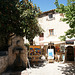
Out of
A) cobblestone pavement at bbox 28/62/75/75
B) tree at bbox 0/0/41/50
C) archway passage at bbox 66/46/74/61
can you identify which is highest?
tree at bbox 0/0/41/50

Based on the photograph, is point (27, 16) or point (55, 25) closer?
point (27, 16)

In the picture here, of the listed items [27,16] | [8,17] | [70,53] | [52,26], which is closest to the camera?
[8,17]

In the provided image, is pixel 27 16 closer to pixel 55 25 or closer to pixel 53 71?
pixel 53 71

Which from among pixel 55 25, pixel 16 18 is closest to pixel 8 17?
pixel 16 18

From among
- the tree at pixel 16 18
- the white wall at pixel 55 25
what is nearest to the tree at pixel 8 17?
the tree at pixel 16 18

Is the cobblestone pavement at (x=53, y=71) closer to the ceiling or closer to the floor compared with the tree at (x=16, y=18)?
closer to the floor

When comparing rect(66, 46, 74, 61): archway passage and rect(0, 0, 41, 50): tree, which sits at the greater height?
rect(0, 0, 41, 50): tree

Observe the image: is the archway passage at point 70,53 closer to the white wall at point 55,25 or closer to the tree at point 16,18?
the white wall at point 55,25

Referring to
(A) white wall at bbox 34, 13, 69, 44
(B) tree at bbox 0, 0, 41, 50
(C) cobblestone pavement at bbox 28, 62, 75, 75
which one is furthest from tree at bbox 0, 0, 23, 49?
(A) white wall at bbox 34, 13, 69, 44

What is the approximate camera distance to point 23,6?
33.4 feet

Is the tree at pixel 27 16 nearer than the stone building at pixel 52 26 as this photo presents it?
Yes

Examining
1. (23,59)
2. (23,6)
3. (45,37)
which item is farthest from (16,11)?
(45,37)

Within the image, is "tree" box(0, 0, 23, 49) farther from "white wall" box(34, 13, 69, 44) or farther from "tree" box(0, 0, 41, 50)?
"white wall" box(34, 13, 69, 44)

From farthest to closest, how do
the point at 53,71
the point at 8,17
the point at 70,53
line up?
the point at 70,53, the point at 8,17, the point at 53,71
